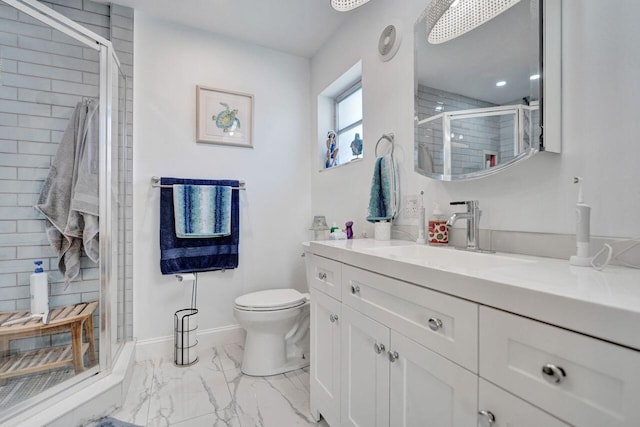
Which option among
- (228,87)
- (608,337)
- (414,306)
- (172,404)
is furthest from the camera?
(228,87)

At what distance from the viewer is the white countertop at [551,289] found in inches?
17.0

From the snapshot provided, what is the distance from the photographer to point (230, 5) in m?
1.96

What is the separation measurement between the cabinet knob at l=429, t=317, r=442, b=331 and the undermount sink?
158 mm

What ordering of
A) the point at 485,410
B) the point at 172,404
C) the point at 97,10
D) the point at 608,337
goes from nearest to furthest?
the point at 608,337 < the point at 485,410 < the point at 172,404 < the point at 97,10

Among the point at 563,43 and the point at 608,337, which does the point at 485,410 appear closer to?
the point at 608,337

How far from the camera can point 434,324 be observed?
0.74 metres

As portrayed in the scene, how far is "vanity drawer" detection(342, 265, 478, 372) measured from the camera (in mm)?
659

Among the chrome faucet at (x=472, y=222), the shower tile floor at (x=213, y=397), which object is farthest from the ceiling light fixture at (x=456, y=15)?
the shower tile floor at (x=213, y=397)

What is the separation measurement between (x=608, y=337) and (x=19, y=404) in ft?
6.61

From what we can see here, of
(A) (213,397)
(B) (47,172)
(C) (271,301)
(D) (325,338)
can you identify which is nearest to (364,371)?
(D) (325,338)

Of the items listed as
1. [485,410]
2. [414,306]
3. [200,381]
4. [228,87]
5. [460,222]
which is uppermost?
[228,87]

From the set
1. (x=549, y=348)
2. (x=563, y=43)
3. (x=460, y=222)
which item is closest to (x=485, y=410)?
(x=549, y=348)

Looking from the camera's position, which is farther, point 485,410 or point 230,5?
point 230,5

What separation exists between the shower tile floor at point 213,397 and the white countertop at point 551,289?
1071 millimetres
